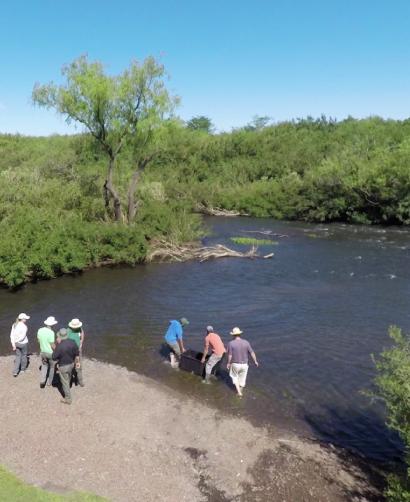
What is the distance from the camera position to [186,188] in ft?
221

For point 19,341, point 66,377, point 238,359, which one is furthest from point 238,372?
point 19,341

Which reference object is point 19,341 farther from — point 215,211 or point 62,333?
point 215,211

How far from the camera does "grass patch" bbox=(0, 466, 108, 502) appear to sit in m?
8.75

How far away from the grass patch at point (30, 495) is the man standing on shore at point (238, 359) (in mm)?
5818

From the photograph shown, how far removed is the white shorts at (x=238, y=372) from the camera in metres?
13.8

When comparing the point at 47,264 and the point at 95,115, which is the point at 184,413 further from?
the point at 95,115

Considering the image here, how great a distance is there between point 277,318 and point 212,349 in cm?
680

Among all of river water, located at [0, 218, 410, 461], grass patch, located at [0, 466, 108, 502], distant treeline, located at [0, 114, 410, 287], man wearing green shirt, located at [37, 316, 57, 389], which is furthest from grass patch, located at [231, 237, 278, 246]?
grass patch, located at [0, 466, 108, 502]

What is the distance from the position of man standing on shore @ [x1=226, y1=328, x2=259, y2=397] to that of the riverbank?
141 centimetres

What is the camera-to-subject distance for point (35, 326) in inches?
787

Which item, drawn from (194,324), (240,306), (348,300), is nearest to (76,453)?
(194,324)

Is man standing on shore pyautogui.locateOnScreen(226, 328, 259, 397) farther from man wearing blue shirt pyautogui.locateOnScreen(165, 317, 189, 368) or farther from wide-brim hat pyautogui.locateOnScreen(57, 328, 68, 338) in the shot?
wide-brim hat pyautogui.locateOnScreen(57, 328, 68, 338)

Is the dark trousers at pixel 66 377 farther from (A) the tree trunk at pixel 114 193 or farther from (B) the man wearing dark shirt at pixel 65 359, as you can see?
(A) the tree trunk at pixel 114 193

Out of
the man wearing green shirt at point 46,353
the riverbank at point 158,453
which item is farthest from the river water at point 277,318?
the man wearing green shirt at point 46,353
